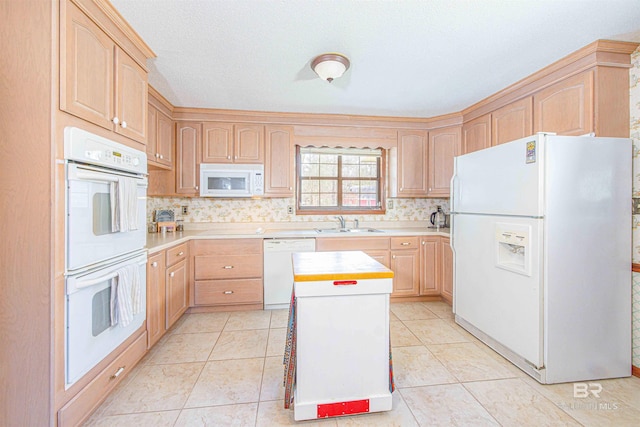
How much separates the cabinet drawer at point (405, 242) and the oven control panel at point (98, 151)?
8.62ft

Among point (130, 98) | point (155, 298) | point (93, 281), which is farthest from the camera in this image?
point (155, 298)

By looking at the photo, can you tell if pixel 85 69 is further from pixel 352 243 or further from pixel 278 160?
pixel 352 243

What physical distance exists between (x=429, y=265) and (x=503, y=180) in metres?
1.54

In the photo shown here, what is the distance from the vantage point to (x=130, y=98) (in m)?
1.86


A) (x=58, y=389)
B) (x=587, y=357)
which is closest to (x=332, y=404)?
(x=58, y=389)

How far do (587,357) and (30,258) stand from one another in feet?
10.6

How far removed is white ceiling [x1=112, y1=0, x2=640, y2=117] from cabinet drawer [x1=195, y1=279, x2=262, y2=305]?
2004mm

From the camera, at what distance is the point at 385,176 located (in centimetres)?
391

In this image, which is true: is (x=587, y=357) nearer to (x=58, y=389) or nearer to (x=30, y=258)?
(x=58, y=389)

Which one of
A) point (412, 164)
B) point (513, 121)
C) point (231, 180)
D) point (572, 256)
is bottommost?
point (572, 256)

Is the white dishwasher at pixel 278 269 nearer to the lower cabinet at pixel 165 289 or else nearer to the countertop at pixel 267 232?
the countertop at pixel 267 232

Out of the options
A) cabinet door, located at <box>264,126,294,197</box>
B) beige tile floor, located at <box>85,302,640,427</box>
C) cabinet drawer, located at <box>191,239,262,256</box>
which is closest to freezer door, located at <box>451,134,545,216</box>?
beige tile floor, located at <box>85,302,640,427</box>

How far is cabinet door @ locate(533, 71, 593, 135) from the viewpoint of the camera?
6.55ft

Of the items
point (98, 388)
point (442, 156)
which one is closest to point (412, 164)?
point (442, 156)
